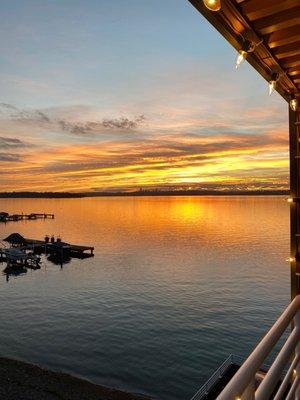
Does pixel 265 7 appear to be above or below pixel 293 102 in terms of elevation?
above

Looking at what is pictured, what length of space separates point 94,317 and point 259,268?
27.3 metres

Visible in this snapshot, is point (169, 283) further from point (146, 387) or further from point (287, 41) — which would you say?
point (287, 41)

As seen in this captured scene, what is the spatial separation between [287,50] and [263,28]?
652 mm

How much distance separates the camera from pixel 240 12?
3154mm

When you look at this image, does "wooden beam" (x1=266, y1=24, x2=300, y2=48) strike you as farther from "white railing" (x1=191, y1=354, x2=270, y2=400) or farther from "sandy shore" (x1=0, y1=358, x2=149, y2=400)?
"sandy shore" (x1=0, y1=358, x2=149, y2=400)

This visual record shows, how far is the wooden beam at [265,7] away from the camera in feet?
10.0

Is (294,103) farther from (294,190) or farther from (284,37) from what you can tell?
(284,37)

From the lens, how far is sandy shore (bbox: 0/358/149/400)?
50.4ft

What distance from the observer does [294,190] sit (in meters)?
5.25

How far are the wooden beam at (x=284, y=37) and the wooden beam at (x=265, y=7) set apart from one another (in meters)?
0.37

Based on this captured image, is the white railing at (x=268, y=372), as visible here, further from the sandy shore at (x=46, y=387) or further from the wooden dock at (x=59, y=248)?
the wooden dock at (x=59, y=248)

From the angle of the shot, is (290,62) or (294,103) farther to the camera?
(294,103)

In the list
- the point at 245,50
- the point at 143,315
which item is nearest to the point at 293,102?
the point at 245,50

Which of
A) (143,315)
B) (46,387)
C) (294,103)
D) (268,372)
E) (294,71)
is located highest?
(294,71)
